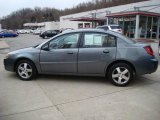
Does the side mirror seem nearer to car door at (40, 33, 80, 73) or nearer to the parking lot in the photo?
car door at (40, 33, 80, 73)

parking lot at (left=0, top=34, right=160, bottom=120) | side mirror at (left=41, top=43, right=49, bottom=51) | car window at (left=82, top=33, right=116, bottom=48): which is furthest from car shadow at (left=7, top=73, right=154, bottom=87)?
car window at (left=82, top=33, right=116, bottom=48)

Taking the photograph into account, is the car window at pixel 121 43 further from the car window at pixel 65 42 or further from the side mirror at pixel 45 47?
the side mirror at pixel 45 47

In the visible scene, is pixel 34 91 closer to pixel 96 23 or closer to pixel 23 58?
pixel 23 58

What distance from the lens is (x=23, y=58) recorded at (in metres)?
6.27

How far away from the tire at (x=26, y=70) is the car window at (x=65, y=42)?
820 mm

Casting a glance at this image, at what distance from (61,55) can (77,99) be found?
5.39ft

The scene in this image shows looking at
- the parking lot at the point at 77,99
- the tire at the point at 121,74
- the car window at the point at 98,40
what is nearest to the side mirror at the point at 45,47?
the parking lot at the point at 77,99

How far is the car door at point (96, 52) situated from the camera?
575 centimetres

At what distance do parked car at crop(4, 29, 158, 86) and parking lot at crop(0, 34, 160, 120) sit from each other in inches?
13.7

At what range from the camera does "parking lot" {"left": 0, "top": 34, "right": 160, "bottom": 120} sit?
4.03 m

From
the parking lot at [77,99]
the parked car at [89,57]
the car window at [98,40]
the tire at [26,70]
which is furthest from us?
the tire at [26,70]

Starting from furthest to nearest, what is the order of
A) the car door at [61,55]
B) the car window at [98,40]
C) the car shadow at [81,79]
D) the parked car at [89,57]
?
the car shadow at [81,79], the car door at [61,55], the car window at [98,40], the parked car at [89,57]

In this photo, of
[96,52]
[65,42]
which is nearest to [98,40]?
[96,52]

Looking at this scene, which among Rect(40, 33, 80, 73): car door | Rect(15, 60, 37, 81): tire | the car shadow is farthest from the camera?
Rect(15, 60, 37, 81): tire
